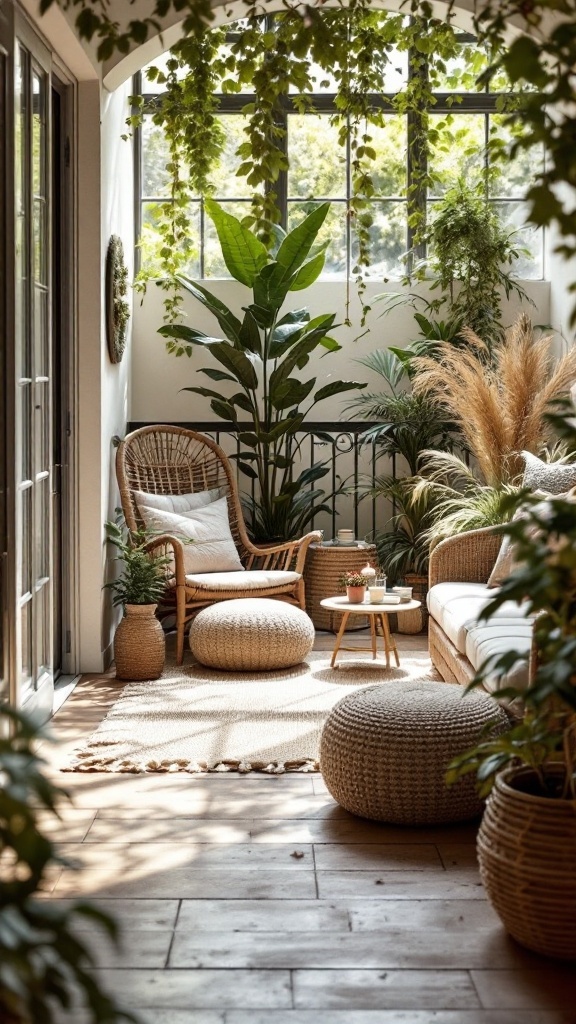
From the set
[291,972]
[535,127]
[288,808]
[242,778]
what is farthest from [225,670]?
[535,127]

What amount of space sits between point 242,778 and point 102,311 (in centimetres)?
235

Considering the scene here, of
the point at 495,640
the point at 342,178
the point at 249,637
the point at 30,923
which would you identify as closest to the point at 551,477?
the point at 495,640

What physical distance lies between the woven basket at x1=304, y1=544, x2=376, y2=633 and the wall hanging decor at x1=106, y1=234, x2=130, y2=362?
1436 millimetres

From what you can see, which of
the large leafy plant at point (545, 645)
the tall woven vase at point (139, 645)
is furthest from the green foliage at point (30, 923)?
the tall woven vase at point (139, 645)

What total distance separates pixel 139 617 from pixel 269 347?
1.82 m

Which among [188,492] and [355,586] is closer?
[355,586]

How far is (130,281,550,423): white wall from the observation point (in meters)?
6.70

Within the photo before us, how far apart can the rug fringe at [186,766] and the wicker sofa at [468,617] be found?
0.66 metres

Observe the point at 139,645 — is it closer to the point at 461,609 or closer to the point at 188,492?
the point at 188,492

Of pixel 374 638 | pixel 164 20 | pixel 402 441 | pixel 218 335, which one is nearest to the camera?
pixel 164 20

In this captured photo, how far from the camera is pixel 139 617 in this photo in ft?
16.8

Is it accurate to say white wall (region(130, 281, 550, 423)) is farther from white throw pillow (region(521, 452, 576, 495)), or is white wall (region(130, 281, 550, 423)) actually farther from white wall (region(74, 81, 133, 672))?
white throw pillow (region(521, 452, 576, 495))

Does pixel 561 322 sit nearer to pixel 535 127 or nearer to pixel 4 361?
pixel 4 361

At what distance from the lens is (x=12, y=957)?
3.41 ft
